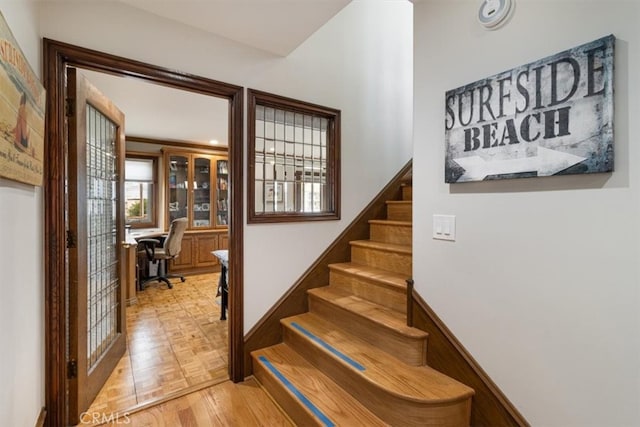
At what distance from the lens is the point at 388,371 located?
1611mm

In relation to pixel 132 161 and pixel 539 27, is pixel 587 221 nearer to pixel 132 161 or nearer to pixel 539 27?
pixel 539 27

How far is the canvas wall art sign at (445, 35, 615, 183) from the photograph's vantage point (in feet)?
3.48

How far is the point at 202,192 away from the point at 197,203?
0.24 metres

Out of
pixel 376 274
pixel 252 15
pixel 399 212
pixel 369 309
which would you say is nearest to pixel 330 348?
pixel 369 309

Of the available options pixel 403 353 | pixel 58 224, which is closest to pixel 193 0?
pixel 58 224

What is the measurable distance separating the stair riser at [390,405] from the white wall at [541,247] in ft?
0.87

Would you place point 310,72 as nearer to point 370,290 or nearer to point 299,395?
point 370,290

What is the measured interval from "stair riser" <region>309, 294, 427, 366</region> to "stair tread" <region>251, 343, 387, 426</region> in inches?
13.5

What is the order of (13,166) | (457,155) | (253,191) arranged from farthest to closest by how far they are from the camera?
(253,191) → (457,155) → (13,166)

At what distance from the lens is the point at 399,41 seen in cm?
318

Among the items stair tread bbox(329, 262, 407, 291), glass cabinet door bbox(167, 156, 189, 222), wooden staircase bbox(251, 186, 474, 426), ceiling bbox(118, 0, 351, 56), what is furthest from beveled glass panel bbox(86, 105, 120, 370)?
glass cabinet door bbox(167, 156, 189, 222)

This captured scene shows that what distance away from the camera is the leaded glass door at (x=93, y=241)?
1670 millimetres

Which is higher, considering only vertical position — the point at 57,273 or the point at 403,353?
the point at 57,273

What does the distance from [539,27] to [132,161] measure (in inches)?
240
